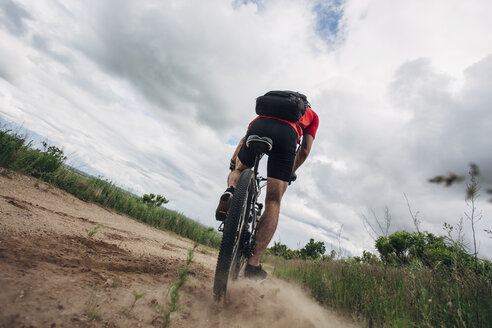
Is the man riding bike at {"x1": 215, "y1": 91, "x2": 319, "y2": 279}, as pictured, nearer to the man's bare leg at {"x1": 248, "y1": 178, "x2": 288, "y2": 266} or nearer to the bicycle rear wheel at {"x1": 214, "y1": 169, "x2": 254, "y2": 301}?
the man's bare leg at {"x1": 248, "y1": 178, "x2": 288, "y2": 266}

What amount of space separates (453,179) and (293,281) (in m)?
3.93

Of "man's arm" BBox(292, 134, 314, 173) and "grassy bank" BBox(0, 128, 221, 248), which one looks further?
"grassy bank" BBox(0, 128, 221, 248)

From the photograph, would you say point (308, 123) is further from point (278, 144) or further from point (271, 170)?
point (271, 170)

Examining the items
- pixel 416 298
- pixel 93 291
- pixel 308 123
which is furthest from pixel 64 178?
pixel 416 298

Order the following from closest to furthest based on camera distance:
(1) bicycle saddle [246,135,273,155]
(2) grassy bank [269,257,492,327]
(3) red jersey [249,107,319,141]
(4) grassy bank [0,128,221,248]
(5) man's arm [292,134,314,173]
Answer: (2) grassy bank [269,257,492,327] < (1) bicycle saddle [246,135,273,155] < (3) red jersey [249,107,319,141] < (5) man's arm [292,134,314,173] < (4) grassy bank [0,128,221,248]

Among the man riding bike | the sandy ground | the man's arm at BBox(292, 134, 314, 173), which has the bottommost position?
the sandy ground

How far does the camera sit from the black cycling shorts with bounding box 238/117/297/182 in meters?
2.20

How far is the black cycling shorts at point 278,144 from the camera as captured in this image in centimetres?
220

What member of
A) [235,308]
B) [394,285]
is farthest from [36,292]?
[394,285]

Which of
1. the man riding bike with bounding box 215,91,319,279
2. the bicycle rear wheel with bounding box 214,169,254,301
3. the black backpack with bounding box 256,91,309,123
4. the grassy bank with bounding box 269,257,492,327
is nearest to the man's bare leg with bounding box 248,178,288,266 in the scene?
the man riding bike with bounding box 215,91,319,279

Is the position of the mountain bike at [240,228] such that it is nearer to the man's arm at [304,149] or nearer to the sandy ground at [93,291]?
the sandy ground at [93,291]

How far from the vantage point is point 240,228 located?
2.00 metres

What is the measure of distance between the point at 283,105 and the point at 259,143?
18.9 inches

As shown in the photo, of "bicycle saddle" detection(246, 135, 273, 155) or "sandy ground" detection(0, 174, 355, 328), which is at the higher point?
"bicycle saddle" detection(246, 135, 273, 155)
